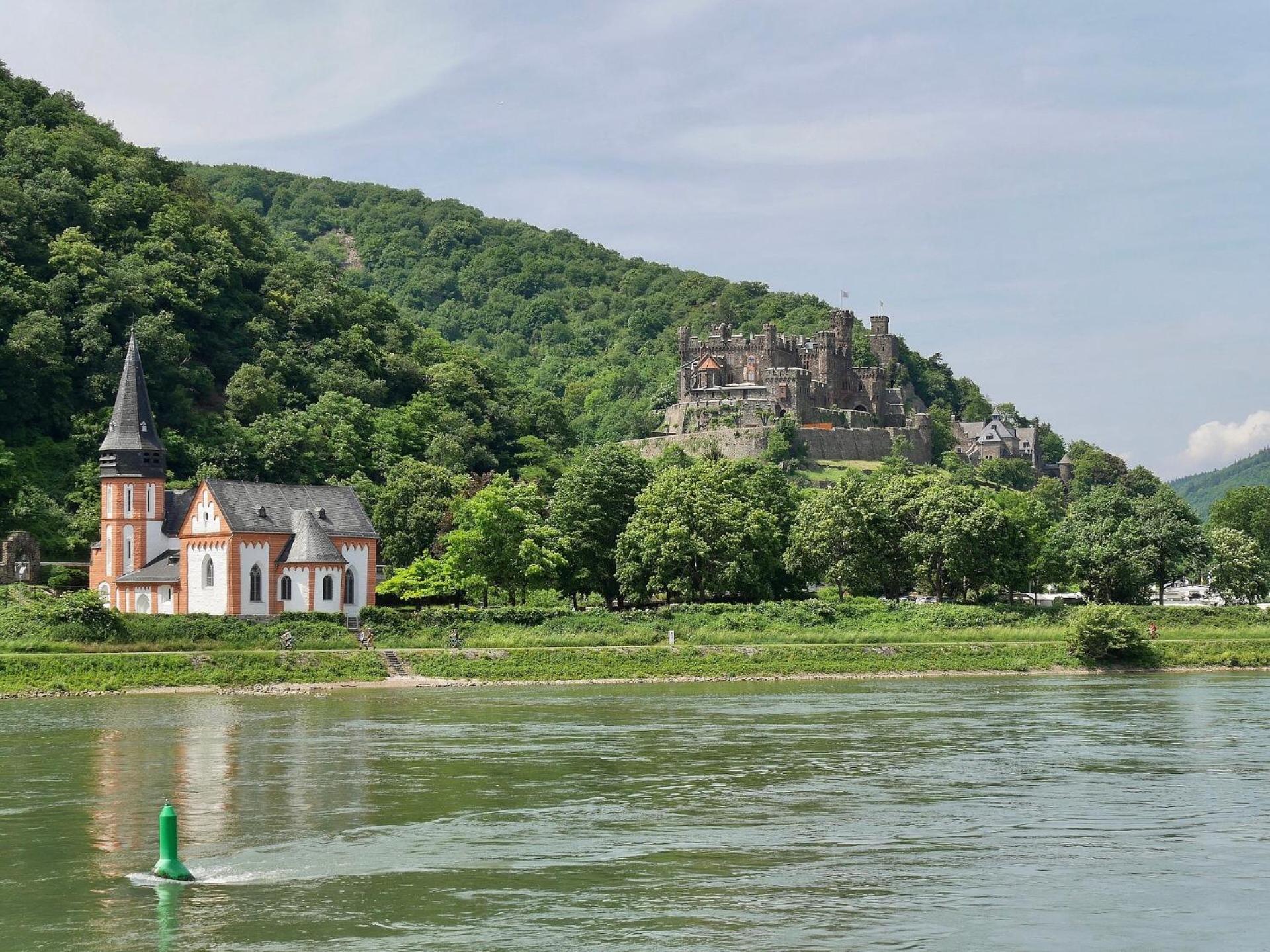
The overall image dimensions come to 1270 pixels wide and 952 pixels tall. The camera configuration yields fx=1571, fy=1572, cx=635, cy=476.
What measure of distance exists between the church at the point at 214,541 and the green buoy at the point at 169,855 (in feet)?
172

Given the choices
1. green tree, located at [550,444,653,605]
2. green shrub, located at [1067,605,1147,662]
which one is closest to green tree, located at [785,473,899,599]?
green tree, located at [550,444,653,605]

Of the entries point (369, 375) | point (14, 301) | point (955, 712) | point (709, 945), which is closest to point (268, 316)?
point (369, 375)

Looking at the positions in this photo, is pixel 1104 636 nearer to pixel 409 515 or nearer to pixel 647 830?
pixel 409 515

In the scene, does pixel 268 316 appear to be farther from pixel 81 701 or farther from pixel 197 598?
pixel 81 701

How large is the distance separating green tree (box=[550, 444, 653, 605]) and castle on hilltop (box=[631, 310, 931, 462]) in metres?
72.4

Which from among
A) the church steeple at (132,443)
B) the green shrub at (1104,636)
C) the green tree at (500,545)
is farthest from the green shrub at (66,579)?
the green shrub at (1104,636)

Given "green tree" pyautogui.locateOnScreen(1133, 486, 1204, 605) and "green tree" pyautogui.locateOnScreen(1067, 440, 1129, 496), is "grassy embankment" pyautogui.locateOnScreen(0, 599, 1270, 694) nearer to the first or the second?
"green tree" pyautogui.locateOnScreen(1133, 486, 1204, 605)

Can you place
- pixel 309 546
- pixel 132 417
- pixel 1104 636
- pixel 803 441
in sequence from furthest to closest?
pixel 803 441
pixel 132 417
pixel 309 546
pixel 1104 636

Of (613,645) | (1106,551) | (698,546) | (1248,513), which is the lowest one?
(613,645)

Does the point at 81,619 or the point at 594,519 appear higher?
the point at 594,519

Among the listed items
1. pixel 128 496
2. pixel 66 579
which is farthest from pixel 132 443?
pixel 66 579

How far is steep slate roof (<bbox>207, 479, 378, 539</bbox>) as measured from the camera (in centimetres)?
7725

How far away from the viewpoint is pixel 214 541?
7681 centimetres

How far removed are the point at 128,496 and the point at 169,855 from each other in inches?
2371
